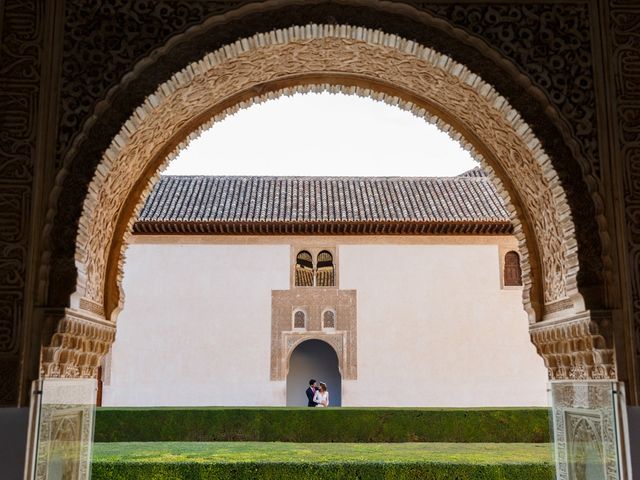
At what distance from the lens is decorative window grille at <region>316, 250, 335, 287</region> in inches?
508

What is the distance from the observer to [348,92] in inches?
134

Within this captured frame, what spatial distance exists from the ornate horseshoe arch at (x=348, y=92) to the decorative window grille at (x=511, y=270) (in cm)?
1004

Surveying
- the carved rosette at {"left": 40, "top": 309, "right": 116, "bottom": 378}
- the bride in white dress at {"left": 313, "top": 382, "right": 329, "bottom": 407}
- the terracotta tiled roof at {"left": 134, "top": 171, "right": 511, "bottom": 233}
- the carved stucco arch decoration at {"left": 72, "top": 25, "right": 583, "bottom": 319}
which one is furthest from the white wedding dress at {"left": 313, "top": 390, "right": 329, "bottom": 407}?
the carved stucco arch decoration at {"left": 72, "top": 25, "right": 583, "bottom": 319}

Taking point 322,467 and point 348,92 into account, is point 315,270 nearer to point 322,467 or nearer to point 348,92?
point 322,467

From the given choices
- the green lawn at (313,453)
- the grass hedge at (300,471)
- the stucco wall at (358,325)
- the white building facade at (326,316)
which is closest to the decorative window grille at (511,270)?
the white building facade at (326,316)

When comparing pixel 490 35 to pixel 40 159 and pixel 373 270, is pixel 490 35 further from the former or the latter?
pixel 373 270

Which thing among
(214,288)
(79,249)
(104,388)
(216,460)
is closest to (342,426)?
(216,460)

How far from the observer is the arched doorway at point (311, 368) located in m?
14.5

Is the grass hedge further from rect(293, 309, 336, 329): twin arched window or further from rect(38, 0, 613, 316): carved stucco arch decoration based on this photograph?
rect(293, 309, 336, 329): twin arched window

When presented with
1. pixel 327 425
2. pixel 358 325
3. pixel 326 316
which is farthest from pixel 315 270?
pixel 327 425

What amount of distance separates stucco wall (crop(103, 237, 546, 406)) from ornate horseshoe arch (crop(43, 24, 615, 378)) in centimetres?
952

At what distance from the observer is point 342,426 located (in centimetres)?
942

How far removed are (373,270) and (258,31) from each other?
10.4 metres

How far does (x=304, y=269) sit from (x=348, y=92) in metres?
9.69
